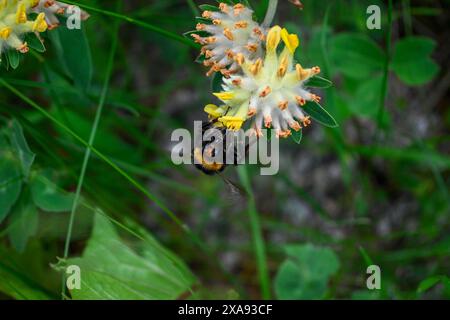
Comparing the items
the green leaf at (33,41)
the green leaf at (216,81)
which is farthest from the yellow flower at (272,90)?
the green leaf at (33,41)

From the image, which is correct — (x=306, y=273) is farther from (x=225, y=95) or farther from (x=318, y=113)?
(x=225, y=95)

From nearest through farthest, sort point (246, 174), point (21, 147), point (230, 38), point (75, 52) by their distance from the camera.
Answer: point (230, 38), point (21, 147), point (75, 52), point (246, 174)

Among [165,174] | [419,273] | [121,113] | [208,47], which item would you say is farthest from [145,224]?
[208,47]

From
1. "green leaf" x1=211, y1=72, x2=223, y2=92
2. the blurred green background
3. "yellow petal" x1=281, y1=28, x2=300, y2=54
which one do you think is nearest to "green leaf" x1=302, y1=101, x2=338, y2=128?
"yellow petal" x1=281, y1=28, x2=300, y2=54

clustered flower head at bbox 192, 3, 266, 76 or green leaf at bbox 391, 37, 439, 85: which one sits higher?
green leaf at bbox 391, 37, 439, 85

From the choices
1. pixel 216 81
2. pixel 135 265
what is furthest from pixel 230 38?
pixel 135 265

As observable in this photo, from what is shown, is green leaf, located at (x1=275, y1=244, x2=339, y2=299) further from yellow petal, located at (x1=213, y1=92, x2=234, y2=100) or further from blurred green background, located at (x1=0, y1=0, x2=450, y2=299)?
yellow petal, located at (x1=213, y1=92, x2=234, y2=100)
